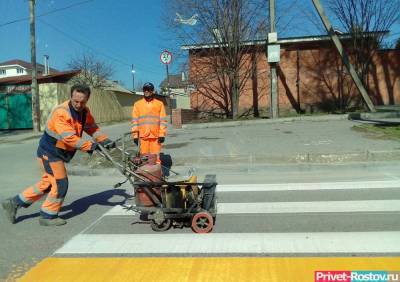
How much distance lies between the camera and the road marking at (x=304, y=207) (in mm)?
6254

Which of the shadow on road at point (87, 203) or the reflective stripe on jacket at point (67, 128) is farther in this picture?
the shadow on road at point (87, 203)

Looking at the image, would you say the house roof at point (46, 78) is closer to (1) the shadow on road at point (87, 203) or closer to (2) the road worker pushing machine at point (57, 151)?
(1) the shadow on road at point (87, 203)

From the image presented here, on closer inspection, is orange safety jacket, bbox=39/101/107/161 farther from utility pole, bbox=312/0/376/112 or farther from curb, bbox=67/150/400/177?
utility pole, bbox=312/0/376/112

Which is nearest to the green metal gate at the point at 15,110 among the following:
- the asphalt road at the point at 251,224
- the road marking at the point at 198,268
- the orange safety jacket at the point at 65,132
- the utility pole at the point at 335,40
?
the utility pole at the point at 335,40

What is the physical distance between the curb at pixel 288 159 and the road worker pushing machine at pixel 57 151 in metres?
3.86

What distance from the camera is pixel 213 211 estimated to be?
5.51 m

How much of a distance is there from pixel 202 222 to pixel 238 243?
1.90 feet

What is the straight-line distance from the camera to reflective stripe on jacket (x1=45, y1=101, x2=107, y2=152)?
561cm

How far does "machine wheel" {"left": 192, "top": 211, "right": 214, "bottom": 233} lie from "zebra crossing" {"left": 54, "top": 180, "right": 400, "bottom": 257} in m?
0.08

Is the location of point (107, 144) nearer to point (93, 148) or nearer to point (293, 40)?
point (93, 148)

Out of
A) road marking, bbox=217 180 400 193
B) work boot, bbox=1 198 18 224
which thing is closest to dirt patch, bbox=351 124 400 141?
road marking, bbox=217 180 400 193

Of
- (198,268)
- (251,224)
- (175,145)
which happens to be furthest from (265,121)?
(198,268)

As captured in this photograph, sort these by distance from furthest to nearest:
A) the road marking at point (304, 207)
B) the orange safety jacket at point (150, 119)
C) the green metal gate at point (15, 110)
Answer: the green metal gate at point (15, 110), the orange safety jacket at point (150, 119), the road marking at point (304, 207)

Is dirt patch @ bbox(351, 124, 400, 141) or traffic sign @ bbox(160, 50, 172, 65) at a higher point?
traffic sign @ bbox(160, 50, 172, 65)
